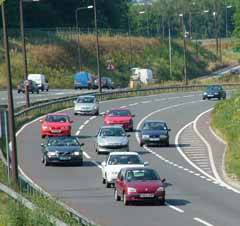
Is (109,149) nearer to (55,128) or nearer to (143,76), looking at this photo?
(55,128)

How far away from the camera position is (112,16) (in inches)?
6895

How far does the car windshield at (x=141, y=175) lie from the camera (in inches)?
1463

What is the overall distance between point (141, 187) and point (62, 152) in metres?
13.7

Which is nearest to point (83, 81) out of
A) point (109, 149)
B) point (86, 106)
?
point (86, 106)

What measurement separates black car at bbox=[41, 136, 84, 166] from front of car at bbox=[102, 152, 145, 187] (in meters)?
5.94

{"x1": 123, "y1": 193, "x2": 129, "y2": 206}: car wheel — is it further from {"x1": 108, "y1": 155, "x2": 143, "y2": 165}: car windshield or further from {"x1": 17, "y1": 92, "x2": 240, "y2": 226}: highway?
{"x1": 108, "y1": 155, "x2": 143, "y2": 165}: car windshield

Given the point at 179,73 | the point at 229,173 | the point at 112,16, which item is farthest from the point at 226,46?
the point at 229,173

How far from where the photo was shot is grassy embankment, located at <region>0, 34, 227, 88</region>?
431ft

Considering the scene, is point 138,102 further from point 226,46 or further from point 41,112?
point 226,46

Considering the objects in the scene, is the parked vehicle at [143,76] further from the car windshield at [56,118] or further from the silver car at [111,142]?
the silver car at [111,142]

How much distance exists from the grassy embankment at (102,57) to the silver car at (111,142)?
206 ft

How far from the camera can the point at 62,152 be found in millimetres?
49812

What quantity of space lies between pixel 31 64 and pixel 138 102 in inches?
1601

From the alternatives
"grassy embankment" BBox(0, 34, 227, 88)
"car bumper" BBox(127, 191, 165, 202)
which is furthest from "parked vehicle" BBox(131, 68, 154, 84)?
"car bumper" BBox(127, 191, 165, 202)
